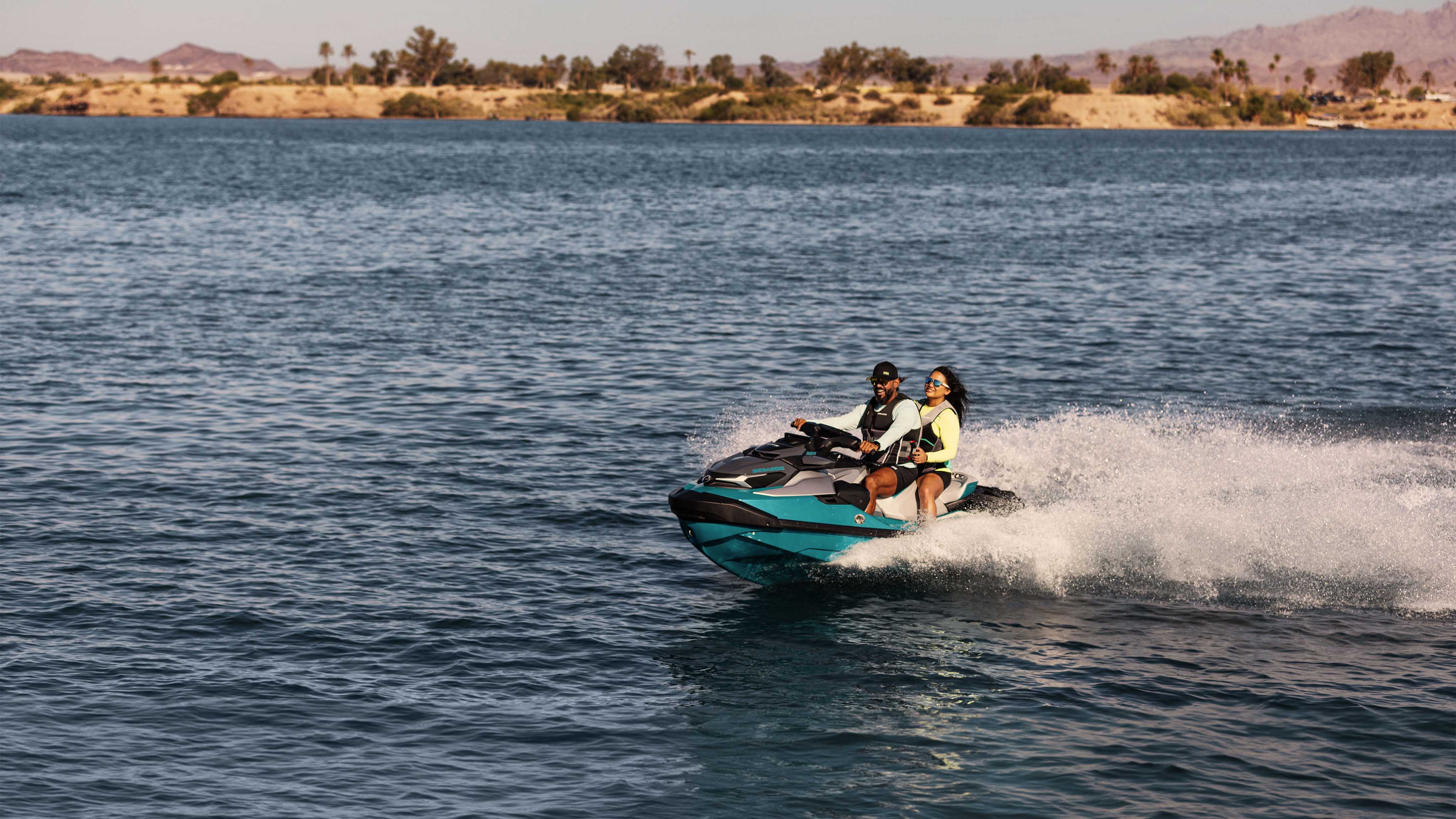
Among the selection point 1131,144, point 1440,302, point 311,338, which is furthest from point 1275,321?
point 1131,144

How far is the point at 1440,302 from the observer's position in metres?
40.4

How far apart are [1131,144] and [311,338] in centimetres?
15089

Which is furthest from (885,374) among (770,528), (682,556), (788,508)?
(682,556)

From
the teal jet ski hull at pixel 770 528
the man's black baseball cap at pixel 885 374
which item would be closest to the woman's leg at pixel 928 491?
the teal jet ski hull at pixel 770 528

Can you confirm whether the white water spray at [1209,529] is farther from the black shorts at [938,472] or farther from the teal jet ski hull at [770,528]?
the black shorts at [938,472]

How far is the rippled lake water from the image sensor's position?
40.2 feet

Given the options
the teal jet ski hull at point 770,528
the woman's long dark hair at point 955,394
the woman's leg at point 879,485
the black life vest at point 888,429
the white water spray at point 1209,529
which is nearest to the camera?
the teal jet ski hull at point 770,528

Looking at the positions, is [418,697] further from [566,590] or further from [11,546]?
[11,546]

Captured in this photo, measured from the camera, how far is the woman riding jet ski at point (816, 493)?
1584cm

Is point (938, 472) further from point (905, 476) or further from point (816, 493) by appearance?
point (816, 493)

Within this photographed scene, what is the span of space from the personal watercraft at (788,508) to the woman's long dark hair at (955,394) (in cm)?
107

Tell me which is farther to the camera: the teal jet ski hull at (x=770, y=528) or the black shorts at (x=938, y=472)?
the black shorts at (x=938, y=472)

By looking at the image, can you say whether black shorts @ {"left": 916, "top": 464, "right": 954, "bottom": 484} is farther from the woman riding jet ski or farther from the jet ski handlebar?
the jet ski handlebar

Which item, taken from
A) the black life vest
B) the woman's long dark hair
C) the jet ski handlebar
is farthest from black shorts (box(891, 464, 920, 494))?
the woman's long dark hair
